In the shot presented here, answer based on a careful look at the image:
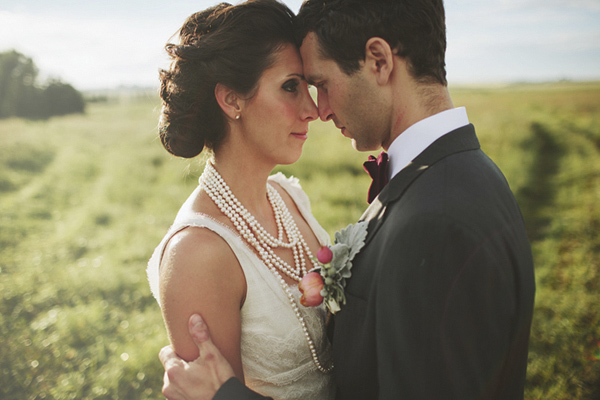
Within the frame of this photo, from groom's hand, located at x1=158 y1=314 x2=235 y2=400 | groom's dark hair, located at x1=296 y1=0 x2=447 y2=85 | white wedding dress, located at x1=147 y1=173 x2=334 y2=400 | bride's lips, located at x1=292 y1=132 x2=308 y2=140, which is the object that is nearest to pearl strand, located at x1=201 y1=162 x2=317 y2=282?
white wedding dress, located at x1=147 y1=173 x2=334 y2=400

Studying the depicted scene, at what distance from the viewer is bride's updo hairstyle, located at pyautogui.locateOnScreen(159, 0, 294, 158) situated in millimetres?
2338

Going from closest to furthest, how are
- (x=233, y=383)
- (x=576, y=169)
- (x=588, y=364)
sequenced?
1. (x=233, y=383)
2. (x=588, y=364)
3. (x=576, y=169)

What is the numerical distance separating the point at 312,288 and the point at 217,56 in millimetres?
1324

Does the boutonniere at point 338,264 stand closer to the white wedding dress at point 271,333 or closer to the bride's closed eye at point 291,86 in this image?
the white wedding dress at point 271,333

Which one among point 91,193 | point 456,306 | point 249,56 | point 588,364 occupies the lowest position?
point 91,193

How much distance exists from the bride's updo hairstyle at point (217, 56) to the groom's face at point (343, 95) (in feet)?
0.72

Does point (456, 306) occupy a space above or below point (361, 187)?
above

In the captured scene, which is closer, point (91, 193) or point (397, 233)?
point (397, 233)

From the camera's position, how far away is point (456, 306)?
4.80ft

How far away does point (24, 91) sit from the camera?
1758 centimetres

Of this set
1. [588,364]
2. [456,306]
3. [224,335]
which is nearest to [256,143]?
[224,335]

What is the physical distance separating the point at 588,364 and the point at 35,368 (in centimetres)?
543

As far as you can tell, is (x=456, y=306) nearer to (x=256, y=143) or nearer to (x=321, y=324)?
(x=321, y=324)

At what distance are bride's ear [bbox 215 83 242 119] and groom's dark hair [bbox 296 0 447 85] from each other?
24.6 inches
